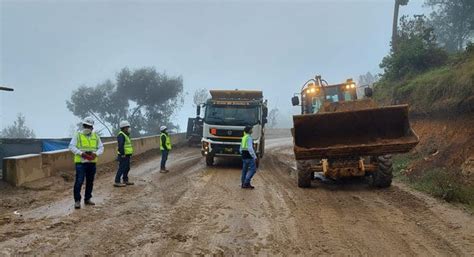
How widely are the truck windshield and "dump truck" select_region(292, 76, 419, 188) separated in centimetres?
509

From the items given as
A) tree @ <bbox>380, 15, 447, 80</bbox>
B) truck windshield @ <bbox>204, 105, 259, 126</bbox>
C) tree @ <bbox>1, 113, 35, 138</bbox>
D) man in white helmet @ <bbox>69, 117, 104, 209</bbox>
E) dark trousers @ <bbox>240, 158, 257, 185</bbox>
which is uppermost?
tree @ <bbox>380, 15, 447, 80</bbox>

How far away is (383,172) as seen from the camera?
1045cm

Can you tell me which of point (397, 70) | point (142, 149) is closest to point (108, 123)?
point (142, 149)

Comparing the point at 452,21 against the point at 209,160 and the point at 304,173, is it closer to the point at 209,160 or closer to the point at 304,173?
the point at 209,160

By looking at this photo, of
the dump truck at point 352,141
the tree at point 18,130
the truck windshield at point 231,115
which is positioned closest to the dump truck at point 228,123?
the truck windshield at point 231,115

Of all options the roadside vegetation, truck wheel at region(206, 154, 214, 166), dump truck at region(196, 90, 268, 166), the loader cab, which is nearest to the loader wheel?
the roadside vegetation

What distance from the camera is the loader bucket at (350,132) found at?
1022cm

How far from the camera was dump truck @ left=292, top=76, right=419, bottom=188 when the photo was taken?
10.2 meters

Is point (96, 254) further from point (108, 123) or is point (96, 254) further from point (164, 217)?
point (108, 123)

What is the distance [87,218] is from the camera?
306 inches

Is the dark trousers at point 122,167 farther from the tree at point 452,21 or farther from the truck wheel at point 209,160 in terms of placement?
the tree at point 452,21

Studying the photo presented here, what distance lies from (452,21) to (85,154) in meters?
38.4

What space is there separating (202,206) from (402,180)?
619 cm

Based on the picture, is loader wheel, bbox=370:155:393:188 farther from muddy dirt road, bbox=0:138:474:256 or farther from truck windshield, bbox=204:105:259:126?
truck windshield, bbox=204:105:259:126
